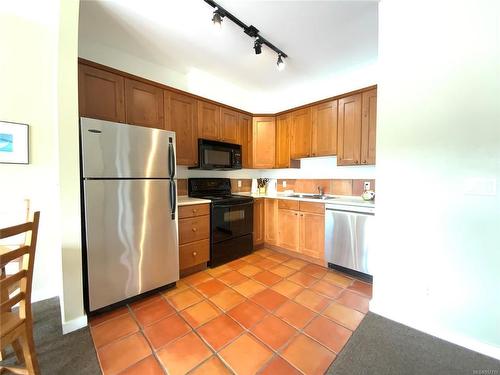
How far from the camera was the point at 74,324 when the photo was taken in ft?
5.26

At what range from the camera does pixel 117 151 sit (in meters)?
1.79

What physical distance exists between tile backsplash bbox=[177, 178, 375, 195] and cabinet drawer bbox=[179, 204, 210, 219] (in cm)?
58

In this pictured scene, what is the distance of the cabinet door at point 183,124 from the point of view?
8.61 ft

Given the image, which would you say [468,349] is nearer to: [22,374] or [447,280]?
[447,280]

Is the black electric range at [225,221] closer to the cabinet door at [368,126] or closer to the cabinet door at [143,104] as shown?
the cabinet door at [143,104]

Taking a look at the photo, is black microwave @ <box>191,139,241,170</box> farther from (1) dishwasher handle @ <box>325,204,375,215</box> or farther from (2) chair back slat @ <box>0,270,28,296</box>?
(2) chair back slat @ <box>0,270,28,296</box>

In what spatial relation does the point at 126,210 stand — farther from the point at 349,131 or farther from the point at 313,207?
the point at 349,131

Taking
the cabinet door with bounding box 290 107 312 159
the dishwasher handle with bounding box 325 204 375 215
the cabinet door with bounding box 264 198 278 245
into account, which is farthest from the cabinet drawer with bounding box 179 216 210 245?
the cabinet door with bounding box 290 107 312 159

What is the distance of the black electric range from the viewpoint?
270 centimetres

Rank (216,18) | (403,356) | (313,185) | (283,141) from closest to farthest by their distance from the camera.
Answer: (403,356), (216,18), (313,185), (283,141)

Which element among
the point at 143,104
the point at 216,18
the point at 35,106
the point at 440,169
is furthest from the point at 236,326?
the point at 35,106

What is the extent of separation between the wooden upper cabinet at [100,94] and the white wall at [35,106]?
0.72 ft

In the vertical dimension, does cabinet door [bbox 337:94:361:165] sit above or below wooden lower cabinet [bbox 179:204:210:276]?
above

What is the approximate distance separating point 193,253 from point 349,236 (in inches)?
74.8
